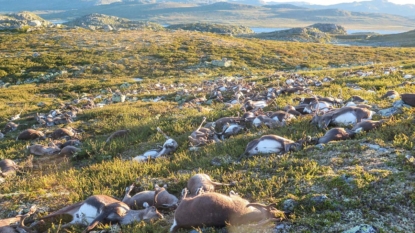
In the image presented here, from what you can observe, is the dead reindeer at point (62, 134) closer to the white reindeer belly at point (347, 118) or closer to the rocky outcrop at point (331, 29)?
the white reindeer belly at point (347, 118)

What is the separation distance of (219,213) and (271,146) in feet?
9.77

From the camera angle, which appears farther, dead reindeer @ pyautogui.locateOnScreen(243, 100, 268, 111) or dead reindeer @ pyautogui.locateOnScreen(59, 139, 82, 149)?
dead reindeer @ pyautogui.locateOnScreen(243, 100, 268, 111)

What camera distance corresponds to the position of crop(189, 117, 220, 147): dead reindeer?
27.9 ft

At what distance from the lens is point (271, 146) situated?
270 inches

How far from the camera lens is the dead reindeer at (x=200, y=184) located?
5195mm

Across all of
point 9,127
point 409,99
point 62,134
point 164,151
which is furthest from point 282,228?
point 9,127

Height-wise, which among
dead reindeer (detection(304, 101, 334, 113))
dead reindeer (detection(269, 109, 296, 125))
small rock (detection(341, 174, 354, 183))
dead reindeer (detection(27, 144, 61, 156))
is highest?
small rock (detection(341, 174, 354, 183))

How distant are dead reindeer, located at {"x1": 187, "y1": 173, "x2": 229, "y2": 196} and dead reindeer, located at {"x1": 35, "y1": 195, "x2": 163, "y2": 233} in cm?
71

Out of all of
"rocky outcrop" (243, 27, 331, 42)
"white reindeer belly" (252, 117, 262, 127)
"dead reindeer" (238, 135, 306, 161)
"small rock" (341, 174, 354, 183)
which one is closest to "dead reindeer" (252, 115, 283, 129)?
"white reindeer belly" (252, 117, 262, 127)

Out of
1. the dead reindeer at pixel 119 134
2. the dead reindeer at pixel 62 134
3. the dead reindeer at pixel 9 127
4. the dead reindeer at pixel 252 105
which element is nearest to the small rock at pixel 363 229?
the dead reindeer at pixel 252 105

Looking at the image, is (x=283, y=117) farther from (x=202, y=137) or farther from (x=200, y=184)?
(x=200, y=184)

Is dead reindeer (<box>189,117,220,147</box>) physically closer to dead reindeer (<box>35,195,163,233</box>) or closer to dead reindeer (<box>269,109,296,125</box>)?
dead reindeer (<box>269,109,296,125</box>)

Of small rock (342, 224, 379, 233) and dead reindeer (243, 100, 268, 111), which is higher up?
small rock (342, 224, 379, 233)

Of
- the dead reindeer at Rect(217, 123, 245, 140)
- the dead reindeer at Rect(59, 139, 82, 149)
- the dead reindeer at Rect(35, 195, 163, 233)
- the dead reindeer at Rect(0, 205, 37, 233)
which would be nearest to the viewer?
the dead reindeer at Rect(0, 205, 37, 233)
